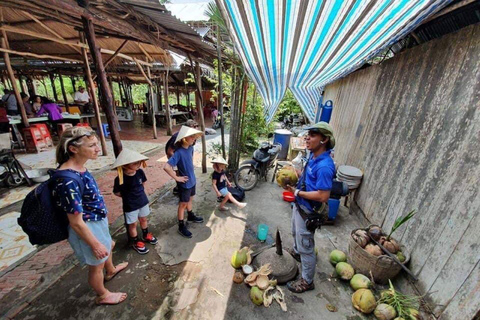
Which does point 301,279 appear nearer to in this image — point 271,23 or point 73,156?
point 73,156

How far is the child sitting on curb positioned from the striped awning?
74.6 inches

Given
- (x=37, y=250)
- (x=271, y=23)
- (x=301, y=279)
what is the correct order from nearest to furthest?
(x=271, y=23)
(x=301, y=279)
(x=37, y=250)

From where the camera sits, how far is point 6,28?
4746 mm

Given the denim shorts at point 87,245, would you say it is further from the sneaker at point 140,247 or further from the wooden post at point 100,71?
the wooden post at point 100,71

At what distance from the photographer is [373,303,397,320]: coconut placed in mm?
2115

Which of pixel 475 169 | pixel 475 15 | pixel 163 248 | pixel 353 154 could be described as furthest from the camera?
pixel 353 154

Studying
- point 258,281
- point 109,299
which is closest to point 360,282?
point 258,281

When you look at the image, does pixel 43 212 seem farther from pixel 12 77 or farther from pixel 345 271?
pixel 12 77

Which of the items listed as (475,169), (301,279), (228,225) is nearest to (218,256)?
(228,225)

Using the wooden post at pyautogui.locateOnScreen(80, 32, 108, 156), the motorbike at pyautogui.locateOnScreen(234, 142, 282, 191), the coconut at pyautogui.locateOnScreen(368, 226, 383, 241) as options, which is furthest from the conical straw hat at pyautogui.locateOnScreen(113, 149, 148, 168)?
the wooden post at pyautogui.locateOnScreen(80, 32, 108, 156)

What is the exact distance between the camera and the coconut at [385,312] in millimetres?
2115

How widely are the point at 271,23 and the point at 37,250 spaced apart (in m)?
4.43

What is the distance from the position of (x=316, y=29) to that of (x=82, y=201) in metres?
3.19

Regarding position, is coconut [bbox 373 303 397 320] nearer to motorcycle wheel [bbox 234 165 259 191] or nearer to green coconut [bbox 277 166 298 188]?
green coconut [bbox 277 166 298 188]
